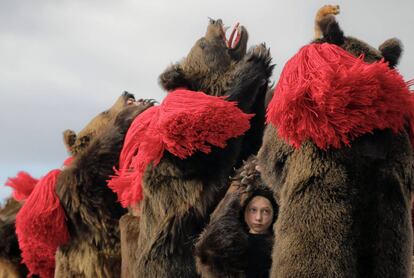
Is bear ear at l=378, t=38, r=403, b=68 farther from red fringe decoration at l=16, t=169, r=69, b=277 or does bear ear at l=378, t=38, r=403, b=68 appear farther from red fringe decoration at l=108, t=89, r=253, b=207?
red fringe decoration at l=16, t=169, r=69, b=277

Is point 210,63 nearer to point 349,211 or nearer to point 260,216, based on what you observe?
point 260,216

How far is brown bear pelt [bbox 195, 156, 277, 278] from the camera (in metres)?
4.29

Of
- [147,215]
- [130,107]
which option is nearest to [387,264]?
[147,215]

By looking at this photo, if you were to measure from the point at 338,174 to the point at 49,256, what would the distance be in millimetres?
3710

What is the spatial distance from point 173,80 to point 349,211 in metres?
1.90

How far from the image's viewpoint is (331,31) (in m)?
3.99

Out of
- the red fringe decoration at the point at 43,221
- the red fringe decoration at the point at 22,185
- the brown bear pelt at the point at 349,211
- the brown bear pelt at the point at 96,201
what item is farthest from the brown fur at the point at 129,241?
the red fringe decoration at the point at 22,185

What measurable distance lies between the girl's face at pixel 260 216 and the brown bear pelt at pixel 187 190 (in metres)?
0.44

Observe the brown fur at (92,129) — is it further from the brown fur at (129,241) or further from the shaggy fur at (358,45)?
the shaggy fur at (358,45)

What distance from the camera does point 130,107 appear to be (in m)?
6.01

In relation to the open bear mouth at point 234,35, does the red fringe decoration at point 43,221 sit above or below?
below

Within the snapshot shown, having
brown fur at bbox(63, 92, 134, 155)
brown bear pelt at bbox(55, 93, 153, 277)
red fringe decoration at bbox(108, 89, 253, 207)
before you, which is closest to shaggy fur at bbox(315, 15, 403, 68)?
red fringe decoration at bbox(108, 89, 253, 207)

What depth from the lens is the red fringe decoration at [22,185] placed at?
289 inches

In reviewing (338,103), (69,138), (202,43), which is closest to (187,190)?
(202,43)
